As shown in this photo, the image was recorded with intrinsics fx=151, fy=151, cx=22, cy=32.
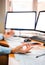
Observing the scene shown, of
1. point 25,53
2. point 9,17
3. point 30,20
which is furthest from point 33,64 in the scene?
point 9,17

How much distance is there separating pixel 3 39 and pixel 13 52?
0.95 m

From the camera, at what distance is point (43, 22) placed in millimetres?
2137

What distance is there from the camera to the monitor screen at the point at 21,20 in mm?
2463

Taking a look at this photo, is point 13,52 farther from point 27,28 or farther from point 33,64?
point 27,28

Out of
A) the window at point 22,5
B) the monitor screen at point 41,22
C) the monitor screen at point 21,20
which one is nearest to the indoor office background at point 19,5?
the window at point 22,5

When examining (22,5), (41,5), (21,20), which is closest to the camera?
(21,20)

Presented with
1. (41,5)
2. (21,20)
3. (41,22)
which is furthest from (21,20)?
(41,5)

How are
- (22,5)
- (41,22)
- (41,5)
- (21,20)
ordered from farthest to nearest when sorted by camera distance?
(22,5)
(41,5)
(21,20)
(41,22)

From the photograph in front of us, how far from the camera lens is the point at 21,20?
8.30ft

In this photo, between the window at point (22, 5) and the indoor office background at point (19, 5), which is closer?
the indoor office background at point (19, 5)

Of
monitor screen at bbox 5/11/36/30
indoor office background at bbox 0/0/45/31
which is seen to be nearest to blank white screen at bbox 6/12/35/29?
monitor screen at bbox 5/11/36/30

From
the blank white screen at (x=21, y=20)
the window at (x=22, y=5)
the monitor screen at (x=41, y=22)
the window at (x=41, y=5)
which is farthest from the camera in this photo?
the window at (x=22, y=5)

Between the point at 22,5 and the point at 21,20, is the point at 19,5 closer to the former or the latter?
the point at 22,5

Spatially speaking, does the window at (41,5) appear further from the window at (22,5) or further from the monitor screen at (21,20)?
the monitor screen at (21,20)
